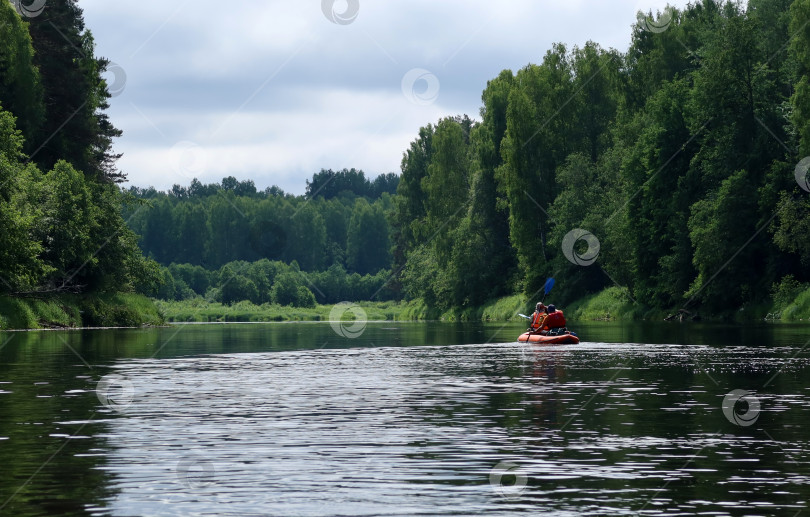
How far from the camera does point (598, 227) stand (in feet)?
282

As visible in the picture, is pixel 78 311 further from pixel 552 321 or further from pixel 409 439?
pixel 409 439

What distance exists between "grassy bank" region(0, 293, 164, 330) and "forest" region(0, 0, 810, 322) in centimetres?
97

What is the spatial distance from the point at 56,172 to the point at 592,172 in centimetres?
4354

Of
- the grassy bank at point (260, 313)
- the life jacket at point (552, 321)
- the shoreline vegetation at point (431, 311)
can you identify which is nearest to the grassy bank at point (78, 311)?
the shoreline vegetation at point (431, 311)

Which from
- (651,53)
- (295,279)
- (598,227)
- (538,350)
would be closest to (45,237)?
(538,350)

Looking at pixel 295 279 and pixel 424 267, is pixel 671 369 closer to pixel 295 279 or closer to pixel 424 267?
pixel 424 267

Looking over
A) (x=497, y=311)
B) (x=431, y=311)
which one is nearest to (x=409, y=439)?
(x=497, y=311)

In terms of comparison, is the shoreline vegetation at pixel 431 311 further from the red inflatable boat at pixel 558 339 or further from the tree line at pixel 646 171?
the red inflatable boat at pixel 558 339

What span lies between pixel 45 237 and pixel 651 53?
51114 millimetres

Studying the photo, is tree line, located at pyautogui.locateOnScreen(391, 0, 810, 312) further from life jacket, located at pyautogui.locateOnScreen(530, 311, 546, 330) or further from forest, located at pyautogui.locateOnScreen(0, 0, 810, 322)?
life jacket, located at pyautogui.locateOnScreen(530, 311, 546, 330)

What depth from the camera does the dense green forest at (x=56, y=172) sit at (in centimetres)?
5541

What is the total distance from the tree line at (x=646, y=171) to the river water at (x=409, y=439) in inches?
Result: 1491

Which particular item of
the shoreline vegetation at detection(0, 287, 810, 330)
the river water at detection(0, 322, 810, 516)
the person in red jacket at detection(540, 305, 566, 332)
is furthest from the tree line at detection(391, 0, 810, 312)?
the river water at detection(0, 322, 810, 516)

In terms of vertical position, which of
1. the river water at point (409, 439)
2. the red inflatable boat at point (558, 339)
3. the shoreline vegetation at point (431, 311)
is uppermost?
the shoreline vegetation at point (431, 311)
